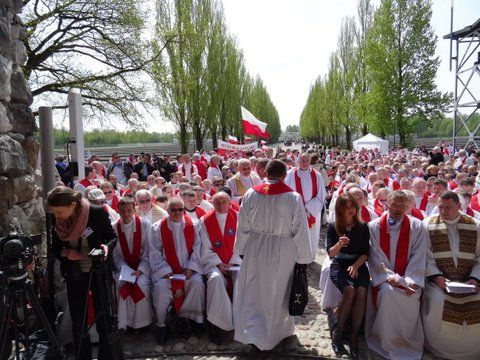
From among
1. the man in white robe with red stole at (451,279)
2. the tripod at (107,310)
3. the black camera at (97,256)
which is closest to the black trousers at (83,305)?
the tripod at (107,310)

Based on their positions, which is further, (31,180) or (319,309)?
(319,309)

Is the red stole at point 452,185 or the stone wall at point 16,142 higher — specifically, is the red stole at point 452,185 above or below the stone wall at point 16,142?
below

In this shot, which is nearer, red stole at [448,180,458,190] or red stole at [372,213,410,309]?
red stole at [372,213,410,309]

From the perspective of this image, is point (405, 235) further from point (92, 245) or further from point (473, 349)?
point (92, 245)

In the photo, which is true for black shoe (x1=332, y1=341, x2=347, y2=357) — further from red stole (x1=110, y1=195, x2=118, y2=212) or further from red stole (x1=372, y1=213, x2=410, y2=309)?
red stole (x1=110, y1=195, x2=118, y2=212)

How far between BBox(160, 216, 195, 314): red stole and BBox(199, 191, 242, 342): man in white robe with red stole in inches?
6.3

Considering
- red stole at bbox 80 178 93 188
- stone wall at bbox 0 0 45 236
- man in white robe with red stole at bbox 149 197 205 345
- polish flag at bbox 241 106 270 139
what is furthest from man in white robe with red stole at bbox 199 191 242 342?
polish flag at bbox 241 106 270 139

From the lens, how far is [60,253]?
138 inches

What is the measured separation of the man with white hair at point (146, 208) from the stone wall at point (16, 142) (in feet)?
4.23

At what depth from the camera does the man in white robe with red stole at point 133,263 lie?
15.1ft

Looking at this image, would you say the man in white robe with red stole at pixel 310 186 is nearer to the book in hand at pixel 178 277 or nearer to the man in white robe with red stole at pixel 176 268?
the man in white robe with red stole at pixel 176 268

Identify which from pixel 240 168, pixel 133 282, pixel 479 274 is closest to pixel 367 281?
pixel 479 274

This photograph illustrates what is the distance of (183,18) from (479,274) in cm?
2210

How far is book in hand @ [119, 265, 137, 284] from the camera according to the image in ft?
15.0
